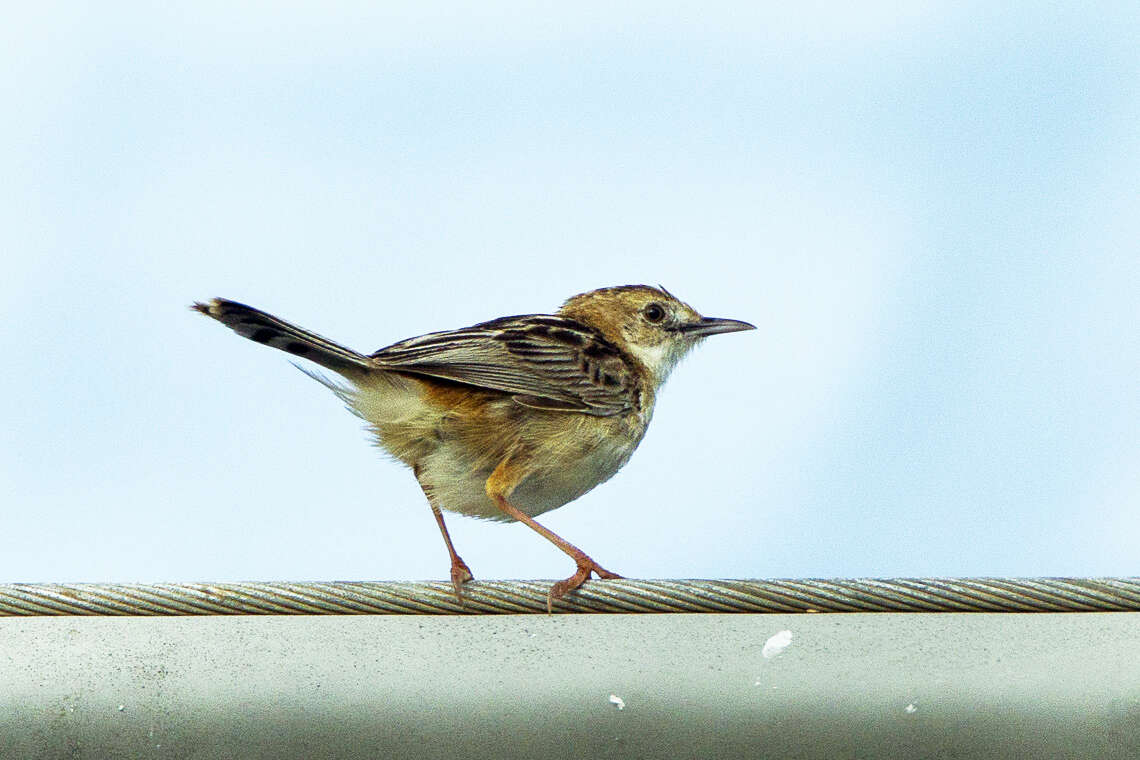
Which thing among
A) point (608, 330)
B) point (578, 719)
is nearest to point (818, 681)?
point (578, 719)

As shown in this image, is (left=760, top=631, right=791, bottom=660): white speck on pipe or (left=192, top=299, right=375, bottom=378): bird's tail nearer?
(left=760, top=631, right=791, bottom=660): white speck on pipe

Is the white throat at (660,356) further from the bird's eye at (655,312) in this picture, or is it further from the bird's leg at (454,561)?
the bird's leg at (454,561)

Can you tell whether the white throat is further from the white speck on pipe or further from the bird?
the white speck on pipe

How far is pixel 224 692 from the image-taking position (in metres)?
4.03

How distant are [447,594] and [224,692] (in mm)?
858

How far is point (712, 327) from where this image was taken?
9.12 m

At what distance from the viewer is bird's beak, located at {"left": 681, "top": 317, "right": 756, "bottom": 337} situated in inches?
356

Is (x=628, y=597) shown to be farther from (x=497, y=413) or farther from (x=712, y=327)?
(x=712, y=327)

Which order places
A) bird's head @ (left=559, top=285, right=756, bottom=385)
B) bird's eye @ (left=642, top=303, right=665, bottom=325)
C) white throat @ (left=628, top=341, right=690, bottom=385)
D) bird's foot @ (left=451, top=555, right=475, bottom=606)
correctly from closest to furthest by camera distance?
1. bird's foot @ (left=451, top=555, right=475, bottom=606)
2. white throat @ (left=628, top=341, right=690, bottom=385)
3. bird's head @ (left=559, top=285, right=756, bottom=385)
4. bird's eye @ (left=642, top=303, right=665, bottom=325)

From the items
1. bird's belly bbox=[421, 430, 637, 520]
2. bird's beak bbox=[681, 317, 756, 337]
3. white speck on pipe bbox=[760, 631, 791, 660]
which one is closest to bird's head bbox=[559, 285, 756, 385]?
bird's beak bbox=[681, 317, 756, 337]

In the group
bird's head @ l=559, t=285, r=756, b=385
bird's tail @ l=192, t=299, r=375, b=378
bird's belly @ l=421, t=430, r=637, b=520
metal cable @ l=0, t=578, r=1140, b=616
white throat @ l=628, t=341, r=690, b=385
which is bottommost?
metal cable @ l=0, t=578, r=1140, b=616

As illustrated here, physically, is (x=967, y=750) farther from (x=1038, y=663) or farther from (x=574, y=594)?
(x=574, y=594)

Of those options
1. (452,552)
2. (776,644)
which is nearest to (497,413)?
(452,552)

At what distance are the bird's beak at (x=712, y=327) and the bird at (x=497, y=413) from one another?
45.6 inches
